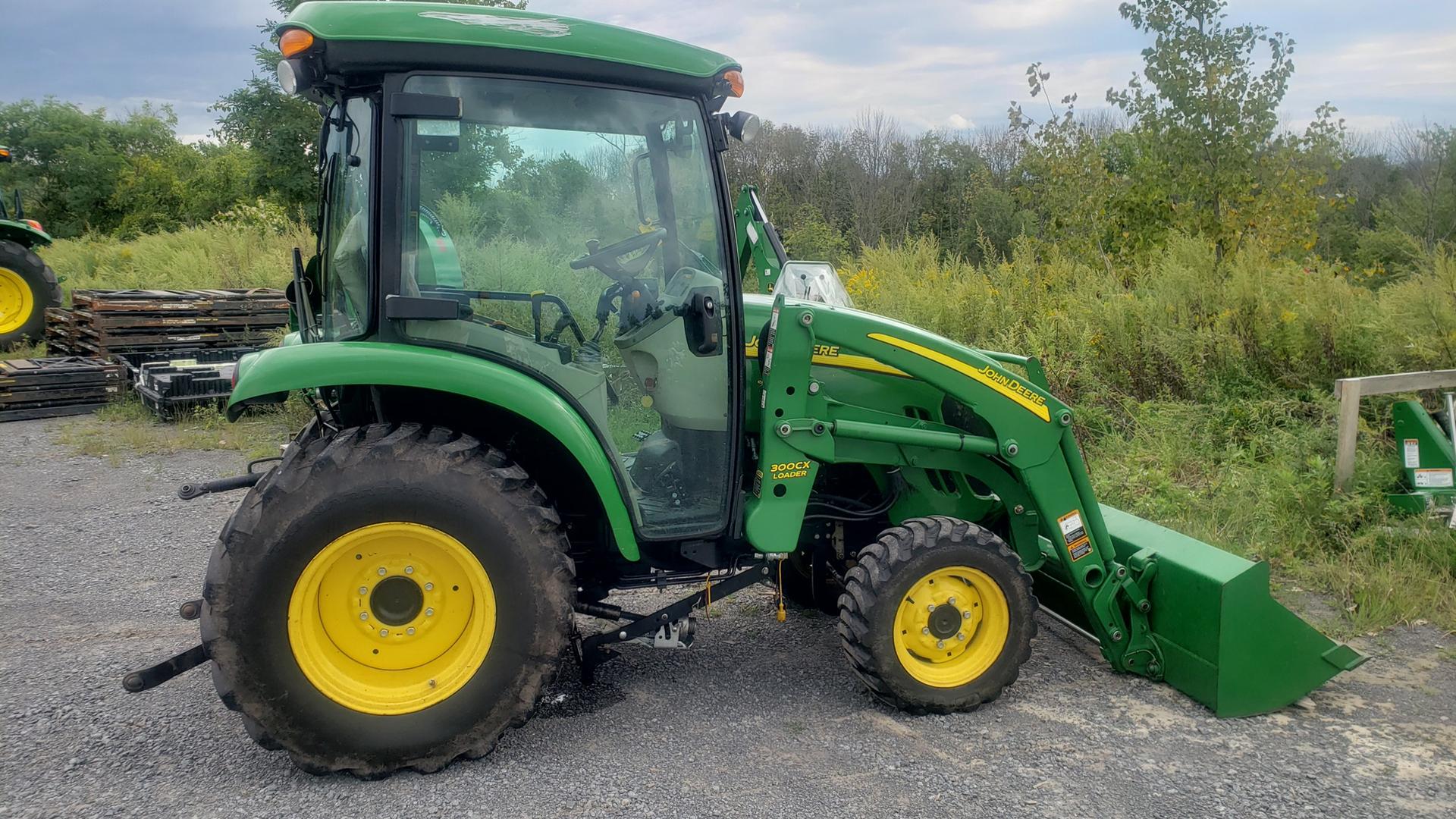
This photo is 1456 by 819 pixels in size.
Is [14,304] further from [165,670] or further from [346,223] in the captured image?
[165,670]

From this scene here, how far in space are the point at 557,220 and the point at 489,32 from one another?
58cm

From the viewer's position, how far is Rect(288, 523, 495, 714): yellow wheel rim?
2.93m

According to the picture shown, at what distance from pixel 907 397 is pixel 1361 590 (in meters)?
2.41

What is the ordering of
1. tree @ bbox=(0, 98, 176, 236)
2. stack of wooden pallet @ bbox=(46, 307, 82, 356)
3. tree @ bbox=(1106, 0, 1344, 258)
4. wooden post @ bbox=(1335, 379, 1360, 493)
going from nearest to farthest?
wooden post @ bbox=(1335, 379, 1360, 493), tree @ bbox=(1106, 0, 1344, 258), stack of wooden pallet @ bbox=(46, 307, 82, 356), tree @ bbox=(0, 98, 176, 236)

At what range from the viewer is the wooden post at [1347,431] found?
520 centimetres

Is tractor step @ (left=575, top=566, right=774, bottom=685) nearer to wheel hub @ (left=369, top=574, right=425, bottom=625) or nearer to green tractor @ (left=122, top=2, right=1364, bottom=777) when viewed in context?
green tractor @ (left=122, top=2, right=1364, bottom=777)

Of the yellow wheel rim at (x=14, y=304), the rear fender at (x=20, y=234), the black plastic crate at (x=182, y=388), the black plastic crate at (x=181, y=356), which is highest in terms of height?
the rear fender at (x=20, y=234)

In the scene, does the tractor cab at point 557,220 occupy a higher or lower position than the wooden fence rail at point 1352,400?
higher

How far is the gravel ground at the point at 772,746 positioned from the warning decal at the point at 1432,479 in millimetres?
1278

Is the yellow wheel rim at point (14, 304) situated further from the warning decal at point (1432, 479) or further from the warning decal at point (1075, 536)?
the warning decal at point (1432, 479)

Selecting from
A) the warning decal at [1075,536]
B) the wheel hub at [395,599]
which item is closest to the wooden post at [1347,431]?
the warning decal at [1075,536]

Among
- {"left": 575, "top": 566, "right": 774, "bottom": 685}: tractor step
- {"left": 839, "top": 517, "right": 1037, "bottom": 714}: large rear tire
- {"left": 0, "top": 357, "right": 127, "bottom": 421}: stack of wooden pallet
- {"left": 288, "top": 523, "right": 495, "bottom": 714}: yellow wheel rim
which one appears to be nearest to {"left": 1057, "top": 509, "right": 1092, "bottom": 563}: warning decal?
{"left": 839, "top": 517, "right": 1037, "bottom": 714}: large rear tire

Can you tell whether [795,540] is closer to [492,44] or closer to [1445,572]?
[492,44]

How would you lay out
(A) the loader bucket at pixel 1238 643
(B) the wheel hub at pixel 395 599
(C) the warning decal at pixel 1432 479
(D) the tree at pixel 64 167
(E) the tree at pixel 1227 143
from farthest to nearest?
(D) the tree at pixel 64 167 → (E) the tree at pixel 1227 143 → (C) the warning decal at pixel 1432 479 → (A) the loader bucket at pixel 1238 643 → (B) the wheel hub at pixel 395 599
